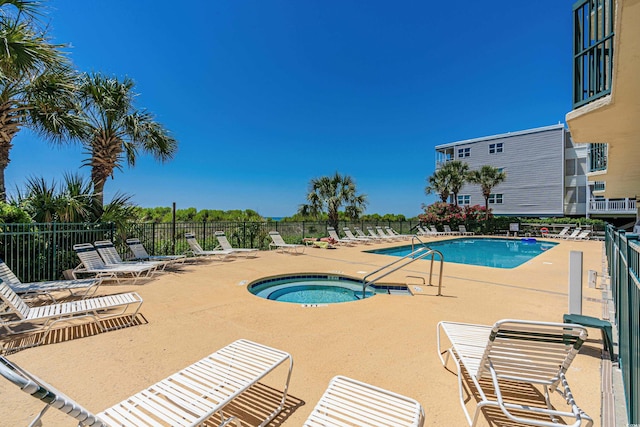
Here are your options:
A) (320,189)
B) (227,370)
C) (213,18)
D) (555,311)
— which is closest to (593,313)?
(555,311)

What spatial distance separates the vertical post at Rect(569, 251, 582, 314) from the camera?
12.5 ft

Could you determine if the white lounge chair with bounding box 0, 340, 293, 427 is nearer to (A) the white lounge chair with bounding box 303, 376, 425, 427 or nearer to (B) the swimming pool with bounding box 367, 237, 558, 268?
A: (A) the white lounge chair with bounding box 303, 376, 425, 427

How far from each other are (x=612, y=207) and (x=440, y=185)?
13150 mm

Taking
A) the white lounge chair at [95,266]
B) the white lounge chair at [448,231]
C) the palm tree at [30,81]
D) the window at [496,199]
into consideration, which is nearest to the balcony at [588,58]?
the white lounge chair at [95,266]

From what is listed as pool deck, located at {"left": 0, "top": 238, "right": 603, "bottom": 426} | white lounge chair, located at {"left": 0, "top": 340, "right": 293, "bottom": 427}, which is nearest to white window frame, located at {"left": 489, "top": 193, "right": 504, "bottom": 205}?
pool deck, located at {"left": 0, "top": 238, "right": 603, "bottom": 426}

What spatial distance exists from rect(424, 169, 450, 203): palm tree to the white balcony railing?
38.7 ft

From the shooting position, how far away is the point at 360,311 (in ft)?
16.2

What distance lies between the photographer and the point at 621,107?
3236 millimetres

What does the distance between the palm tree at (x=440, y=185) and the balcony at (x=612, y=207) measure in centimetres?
1177

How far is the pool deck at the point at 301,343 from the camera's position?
2.58 metres

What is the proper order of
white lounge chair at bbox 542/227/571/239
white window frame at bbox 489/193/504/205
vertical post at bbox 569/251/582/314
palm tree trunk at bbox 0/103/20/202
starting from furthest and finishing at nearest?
1. white window frame at bbox 489/193/504/205
2. white lounge chair at bbox 542/227/571/239
3. palm tree trunk at bbox 0/103/20/202
4. vertical post at bbox 569/251/582/314

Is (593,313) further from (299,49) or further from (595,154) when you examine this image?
(299,49)

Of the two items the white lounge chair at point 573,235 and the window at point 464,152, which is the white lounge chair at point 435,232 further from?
the window at point 464,152

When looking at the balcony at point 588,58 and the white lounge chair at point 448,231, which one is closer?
the balcony at point 588,58
